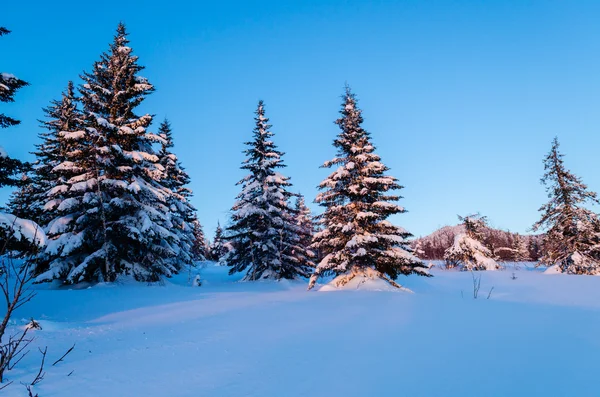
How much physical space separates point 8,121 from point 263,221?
1507cm

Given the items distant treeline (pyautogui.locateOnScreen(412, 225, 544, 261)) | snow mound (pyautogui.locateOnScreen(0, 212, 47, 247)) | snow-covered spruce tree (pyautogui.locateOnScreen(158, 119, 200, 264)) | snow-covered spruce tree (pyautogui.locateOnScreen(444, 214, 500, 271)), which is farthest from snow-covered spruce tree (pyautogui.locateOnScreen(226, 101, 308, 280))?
distant treeline (pyautogui.locateOnScreen(412, 225, 544, 261))

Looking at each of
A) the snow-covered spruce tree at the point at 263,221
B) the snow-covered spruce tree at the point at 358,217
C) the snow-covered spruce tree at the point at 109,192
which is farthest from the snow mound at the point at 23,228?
the snow-covered spruce tree at the point at 263,221

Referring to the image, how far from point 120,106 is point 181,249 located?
39.4 ft

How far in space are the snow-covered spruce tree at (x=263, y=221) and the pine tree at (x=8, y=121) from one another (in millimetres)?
13567

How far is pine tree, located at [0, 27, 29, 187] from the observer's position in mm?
7965

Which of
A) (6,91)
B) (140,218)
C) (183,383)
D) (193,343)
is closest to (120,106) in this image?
(140,218)

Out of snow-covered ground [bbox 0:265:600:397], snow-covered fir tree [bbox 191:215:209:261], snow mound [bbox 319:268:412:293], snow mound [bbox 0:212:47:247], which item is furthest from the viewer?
Result: snow-covered fir tree [bbox 191:215:209:261]

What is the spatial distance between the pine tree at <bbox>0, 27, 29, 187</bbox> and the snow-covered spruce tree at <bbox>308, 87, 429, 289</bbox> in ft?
38.8

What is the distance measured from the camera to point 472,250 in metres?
30.5

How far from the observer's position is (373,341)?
19.1 ft

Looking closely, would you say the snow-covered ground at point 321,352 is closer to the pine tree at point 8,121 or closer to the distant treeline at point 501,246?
the pine tree at point 8,121

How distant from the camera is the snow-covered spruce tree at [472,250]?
29953 mm

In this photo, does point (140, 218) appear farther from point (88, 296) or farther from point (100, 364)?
point (100, 364)

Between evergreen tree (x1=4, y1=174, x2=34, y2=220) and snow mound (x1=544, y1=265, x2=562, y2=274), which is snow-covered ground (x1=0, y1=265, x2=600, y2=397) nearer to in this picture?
evergreen tree (x1=4, y1=174, x2=34, y2=220)
